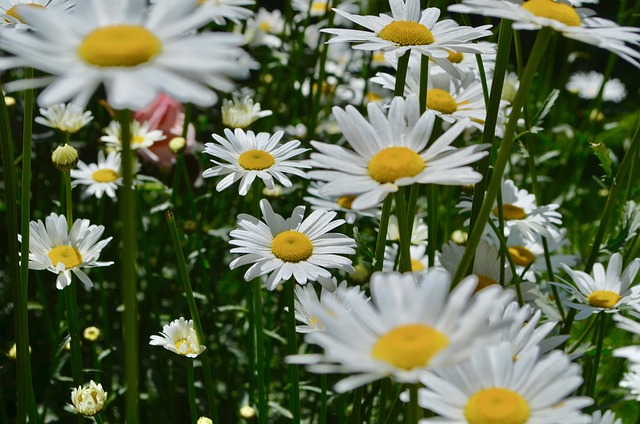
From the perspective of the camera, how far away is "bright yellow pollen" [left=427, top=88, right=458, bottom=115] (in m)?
0.89

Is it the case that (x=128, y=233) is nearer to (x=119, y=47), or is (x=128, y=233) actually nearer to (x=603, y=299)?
(x=119, y=47)

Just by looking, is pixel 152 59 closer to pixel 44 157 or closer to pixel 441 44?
pixel 441 44

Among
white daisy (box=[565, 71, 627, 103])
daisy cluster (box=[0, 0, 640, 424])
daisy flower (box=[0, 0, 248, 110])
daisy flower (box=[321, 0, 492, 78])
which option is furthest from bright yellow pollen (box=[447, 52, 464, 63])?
white daisy (box=[565, 71, 627, 103])

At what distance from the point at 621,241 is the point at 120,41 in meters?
0.65

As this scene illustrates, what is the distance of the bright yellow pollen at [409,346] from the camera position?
1.49ft

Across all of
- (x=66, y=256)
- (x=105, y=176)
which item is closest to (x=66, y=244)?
(x=66, y=256)

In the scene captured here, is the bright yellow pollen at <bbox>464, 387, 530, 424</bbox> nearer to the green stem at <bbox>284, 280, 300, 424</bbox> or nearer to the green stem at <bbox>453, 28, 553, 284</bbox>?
the green stem at <bbox>453, 28, 553, 284</bbox>

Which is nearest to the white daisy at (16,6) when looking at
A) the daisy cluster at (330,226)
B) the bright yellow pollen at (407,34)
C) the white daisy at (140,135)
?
the daisy cluster at (330,226)

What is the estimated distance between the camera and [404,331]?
47cm

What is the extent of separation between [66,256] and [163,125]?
0.47 metres

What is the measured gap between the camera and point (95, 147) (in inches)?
53.1

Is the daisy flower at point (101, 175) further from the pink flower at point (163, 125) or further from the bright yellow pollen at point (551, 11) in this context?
the bright yellow pollen at point (551, 11)

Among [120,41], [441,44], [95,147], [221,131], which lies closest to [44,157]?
[95,147]

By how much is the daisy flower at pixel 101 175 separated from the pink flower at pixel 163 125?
0.25 feet
